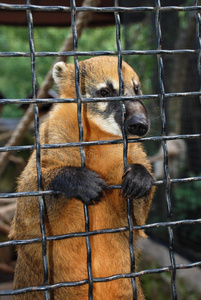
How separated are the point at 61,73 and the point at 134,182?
1.44 metres

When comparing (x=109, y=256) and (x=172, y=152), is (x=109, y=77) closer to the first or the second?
(x=109, y=256)

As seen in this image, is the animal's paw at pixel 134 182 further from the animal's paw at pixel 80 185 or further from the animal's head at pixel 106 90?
the animal's head at pixel 106 90

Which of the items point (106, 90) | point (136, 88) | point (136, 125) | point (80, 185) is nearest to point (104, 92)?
point (106, 90)

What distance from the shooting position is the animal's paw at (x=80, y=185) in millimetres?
1624

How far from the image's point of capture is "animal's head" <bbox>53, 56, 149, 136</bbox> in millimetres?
2076

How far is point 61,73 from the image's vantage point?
278 centimetres

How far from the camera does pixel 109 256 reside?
81.7 inches

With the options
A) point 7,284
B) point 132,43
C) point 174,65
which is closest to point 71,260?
point 7,284

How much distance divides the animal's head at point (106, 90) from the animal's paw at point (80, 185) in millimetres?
506

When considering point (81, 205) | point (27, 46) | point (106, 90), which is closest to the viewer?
point (81, 205)

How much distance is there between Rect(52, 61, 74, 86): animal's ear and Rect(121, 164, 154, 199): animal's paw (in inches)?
50.8

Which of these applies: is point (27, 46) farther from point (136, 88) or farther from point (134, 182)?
point (134, 182)

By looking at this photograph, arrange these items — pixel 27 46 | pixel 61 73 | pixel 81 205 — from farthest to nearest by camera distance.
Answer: pixel 27 46, pixel 61 73, pixel 81 205

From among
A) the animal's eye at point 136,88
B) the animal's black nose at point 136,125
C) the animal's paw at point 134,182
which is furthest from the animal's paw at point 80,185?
the animal's eye at point 136,88
